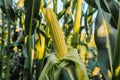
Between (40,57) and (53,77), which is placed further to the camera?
(40,57)

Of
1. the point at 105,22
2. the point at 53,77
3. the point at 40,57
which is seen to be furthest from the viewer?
the point at 40,57

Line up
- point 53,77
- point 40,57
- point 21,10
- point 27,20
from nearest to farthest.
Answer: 1. point 53,77
2. point 27,20
3. point 40,57
4. point 21,10

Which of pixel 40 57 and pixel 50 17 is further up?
pixel 50 17

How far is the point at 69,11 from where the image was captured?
5.86ft

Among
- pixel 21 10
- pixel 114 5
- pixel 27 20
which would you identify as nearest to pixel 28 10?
pixel 27 20

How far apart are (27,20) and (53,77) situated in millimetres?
426

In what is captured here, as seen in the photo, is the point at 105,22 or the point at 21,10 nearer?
the point at 105,22

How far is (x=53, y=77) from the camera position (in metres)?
0.70

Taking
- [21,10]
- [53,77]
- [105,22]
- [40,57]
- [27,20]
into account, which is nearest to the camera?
[53,77]

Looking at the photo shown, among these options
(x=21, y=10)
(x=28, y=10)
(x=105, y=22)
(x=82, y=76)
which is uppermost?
(x=21, y=10)

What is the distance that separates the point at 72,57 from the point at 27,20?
41cm

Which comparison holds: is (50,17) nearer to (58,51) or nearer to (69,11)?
(58,51)

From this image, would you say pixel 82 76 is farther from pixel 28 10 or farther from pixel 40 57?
pixel 40 57

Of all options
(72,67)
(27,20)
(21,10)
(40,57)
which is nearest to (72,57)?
(72,67)
